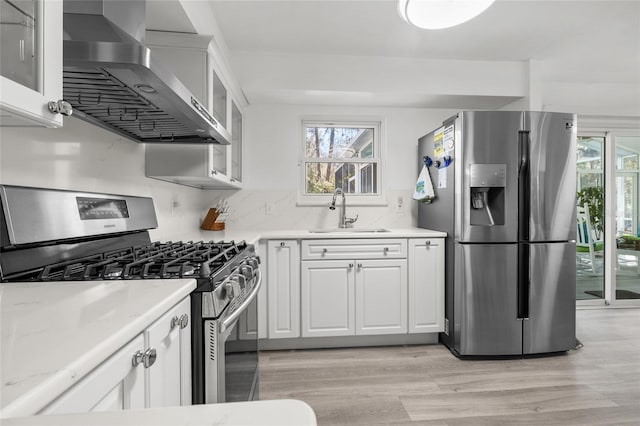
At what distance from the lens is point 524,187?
2.42m

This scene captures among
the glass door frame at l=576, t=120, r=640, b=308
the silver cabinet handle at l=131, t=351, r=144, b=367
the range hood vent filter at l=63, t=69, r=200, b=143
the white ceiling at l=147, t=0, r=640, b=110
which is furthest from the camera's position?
the glass door frame at l=576, t=120, r=640, b=308

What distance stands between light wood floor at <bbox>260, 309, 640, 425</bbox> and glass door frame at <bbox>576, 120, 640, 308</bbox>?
3.51 ft

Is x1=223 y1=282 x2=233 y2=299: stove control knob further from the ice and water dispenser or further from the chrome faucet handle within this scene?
the chrome faucet handle

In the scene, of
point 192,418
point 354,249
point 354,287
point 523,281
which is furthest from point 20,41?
point 523,281

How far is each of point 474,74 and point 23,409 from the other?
3296 mm

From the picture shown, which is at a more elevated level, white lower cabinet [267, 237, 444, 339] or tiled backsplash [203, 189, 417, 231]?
tiled backsplash [203, 189, 417, 231]

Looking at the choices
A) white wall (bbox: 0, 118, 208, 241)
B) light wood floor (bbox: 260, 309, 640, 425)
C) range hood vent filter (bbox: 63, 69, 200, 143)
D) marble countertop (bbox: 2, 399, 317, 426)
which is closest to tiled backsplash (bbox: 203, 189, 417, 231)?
white wall (bbox: 0, 118, 208, 241)

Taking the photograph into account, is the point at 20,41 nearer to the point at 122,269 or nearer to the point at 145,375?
the point at 122,269

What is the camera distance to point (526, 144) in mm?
2420

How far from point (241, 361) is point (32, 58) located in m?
1.17

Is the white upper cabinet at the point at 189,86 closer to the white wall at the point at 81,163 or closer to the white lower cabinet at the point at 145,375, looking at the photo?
the white wall at the point at 81,163

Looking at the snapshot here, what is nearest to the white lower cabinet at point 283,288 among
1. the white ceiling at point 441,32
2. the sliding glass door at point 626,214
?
the white ceiling at point 441,32

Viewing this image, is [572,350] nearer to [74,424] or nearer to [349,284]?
[349,284]

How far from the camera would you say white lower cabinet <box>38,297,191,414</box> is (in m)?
0.53
